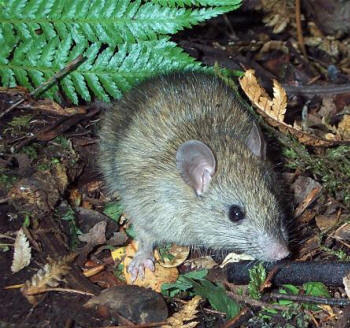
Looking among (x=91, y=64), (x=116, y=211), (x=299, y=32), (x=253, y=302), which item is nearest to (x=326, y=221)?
(x=253, y=302)

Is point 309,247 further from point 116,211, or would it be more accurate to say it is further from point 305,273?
point 116,211

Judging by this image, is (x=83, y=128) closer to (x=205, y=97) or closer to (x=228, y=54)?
(x=205, y=97)

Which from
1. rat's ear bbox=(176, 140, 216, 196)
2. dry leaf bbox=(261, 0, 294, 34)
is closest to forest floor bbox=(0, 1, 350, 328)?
dry leaf bbox=(261, 0, 294, 34)

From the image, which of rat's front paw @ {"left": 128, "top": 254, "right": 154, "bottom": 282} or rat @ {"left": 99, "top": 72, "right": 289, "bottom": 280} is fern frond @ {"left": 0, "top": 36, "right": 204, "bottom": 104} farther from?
rat's front paw @ {"left": 128, "top": 254, "right": 154, "bottom": 282}

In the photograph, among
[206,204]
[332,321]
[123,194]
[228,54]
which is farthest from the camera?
[228,54]

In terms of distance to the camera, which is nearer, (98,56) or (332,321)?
(332,321)

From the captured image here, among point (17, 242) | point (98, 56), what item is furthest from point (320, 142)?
point (17, 242)
